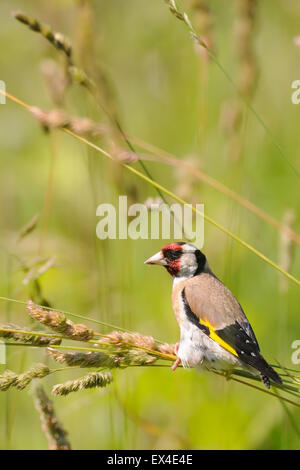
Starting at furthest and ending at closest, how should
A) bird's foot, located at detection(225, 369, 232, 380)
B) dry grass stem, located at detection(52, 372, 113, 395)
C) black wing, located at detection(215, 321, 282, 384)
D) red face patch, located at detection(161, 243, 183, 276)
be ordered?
red face patch, located at detection(161, 243, 183, 276) < bird's foot, located at detection(225, 369, 232, 380) < black wing, located at detection(215, 321, 282, 384) < dry grass stem, located at detection(52, 372, 113, 395)

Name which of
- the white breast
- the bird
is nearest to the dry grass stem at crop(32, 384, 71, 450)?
the bird

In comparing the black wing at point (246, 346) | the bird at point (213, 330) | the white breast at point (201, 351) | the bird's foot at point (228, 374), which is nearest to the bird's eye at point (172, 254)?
the bird at point (213, 330)

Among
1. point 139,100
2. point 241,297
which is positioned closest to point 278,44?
point 139,100

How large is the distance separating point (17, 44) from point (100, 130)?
3695 mm

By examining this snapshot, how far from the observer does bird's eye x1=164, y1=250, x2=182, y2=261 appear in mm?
3395

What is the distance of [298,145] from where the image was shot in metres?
4.64

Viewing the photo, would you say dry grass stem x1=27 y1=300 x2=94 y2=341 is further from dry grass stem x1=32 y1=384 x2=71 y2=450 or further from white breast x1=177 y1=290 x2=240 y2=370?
white breast x1=177 y1=290 x2=240 y2=370

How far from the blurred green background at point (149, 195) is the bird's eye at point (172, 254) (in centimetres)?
19

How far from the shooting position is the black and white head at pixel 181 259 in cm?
338

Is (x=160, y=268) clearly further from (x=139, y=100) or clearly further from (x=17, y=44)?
(x=17, y=44)

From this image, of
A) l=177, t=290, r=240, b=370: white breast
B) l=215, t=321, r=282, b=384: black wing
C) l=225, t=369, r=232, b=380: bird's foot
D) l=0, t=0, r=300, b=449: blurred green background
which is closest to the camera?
l=215, t=321, r=282, b=384: black wing

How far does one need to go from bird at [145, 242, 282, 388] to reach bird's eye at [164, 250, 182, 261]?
144 mm

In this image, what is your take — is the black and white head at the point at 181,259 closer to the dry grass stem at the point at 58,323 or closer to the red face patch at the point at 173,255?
the red face patch at the point at 173,255

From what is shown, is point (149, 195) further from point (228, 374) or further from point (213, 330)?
point (228, 374)
